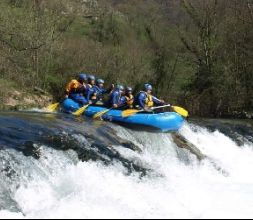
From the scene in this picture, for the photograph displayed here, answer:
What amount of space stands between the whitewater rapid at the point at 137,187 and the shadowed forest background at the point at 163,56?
27.2 feet

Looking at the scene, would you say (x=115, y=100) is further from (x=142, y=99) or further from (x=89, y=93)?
(x=89, y=93)

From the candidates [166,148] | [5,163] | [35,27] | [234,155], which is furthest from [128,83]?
[5,163]

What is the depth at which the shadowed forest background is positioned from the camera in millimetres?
→ 20812

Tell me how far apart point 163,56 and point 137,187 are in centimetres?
1814

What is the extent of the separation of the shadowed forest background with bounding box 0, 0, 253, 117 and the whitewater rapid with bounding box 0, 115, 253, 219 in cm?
829

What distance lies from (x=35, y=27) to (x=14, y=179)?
13.7 m

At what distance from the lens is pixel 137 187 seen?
892cm

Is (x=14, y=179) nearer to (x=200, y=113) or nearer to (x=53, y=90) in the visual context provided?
(x=53, y=90)

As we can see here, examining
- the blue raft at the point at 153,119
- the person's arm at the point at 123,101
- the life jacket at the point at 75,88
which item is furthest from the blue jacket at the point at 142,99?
the life jacket at the point at 75,88

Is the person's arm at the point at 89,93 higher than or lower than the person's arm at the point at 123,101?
lower

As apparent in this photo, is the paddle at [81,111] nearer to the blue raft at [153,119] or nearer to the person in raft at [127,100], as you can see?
the blue raft at [153,119]

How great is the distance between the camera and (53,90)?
22.6 meters

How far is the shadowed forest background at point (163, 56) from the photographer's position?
2081 centimetres

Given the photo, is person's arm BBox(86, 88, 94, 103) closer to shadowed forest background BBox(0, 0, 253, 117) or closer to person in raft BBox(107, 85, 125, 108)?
person in raft BBox(107, 85, 125, 108)
